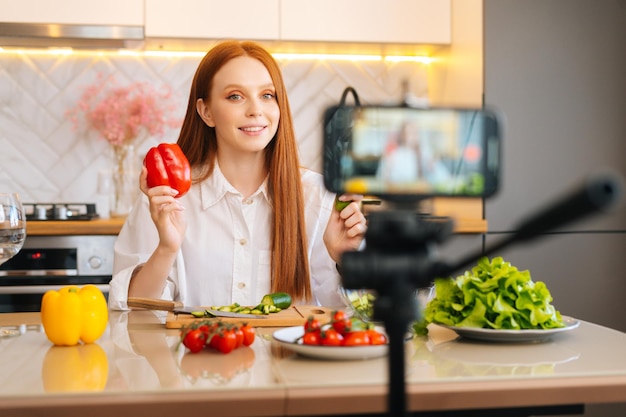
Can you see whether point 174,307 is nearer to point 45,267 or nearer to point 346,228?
point 346,228

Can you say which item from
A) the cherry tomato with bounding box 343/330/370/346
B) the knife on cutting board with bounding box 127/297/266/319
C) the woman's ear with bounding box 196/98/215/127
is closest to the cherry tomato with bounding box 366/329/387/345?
the cherry tomato with bounding box 343/330/370/346

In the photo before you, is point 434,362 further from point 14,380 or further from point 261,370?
point 14,380

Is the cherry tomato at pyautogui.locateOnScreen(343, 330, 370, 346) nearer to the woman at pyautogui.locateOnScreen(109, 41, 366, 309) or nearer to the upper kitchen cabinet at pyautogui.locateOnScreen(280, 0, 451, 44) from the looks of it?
the woman at pyautogui.locateOnScreen(109, 41, 366, 309)

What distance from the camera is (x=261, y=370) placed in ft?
3.92

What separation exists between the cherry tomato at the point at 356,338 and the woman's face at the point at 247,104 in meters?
1.03

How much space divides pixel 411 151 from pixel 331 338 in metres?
0.75

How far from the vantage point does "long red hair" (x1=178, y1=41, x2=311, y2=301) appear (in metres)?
2.17

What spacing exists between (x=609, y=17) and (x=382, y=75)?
1070 mm

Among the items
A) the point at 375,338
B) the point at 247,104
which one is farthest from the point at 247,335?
the point at 247,104

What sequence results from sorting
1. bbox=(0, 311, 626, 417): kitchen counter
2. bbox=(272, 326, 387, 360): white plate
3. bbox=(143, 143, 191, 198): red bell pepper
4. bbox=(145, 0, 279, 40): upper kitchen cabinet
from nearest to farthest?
bbox=(0, 311, 626, 417): kitchen counter → bbox=(272, 326, 387, 360): white plate → bbox=(143, 143, 191, 198): red bell pepper → bbox=(145, 0, 279, 40): upper kitchen cabinet

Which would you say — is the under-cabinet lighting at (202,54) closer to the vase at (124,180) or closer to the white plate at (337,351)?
the vase at (124,180)

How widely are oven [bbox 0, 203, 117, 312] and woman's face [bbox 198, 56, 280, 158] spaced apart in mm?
1192

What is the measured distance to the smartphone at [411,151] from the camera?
0.55 meters

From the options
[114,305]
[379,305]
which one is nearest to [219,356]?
[114,305]
